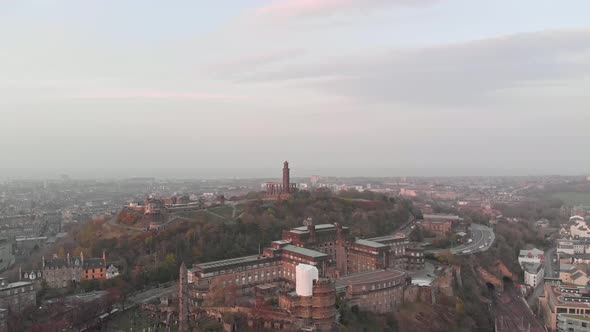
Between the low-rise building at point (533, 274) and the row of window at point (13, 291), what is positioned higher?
the row of window at point (13, 291)

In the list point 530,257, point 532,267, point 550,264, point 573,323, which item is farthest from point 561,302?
point 550,264

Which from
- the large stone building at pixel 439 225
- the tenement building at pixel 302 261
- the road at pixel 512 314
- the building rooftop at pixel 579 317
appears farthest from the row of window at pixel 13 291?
the large stone building at pixel 439 225

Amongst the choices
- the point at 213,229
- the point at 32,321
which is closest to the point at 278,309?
the point at 32,321

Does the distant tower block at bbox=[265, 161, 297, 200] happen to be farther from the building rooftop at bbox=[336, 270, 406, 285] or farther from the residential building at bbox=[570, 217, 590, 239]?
the residential building at bbox=[570, 217, 590, 239]

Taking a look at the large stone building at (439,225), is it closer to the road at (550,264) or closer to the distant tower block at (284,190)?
the road at (550,264)

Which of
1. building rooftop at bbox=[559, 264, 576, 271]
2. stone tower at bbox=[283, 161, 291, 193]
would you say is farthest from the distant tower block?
building rooftop at bbox=[559, 264, 576, 271]

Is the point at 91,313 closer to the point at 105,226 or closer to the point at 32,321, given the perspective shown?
the point at 32,321
